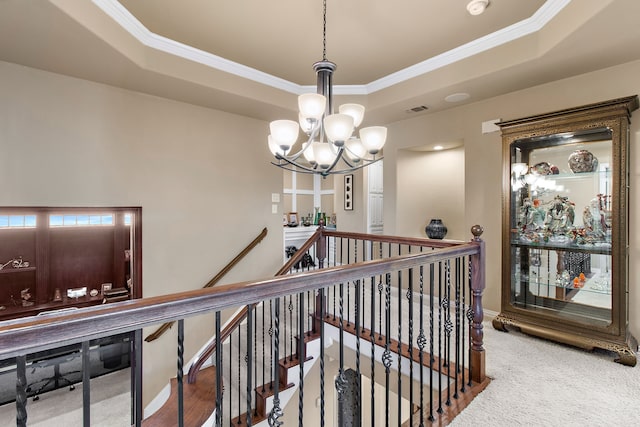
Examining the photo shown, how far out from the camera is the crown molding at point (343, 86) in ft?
7.30

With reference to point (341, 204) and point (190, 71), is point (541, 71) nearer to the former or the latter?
point (190, 71)

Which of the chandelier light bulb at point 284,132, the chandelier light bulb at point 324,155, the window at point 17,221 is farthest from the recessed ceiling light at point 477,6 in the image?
the window at point 17,221

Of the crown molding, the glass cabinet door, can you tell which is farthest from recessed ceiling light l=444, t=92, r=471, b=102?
the glass cabinet door

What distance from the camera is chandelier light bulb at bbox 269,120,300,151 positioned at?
2.06 m

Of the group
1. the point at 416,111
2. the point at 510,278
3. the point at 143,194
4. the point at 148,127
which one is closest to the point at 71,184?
the point at 143,194

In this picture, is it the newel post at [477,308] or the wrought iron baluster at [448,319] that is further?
the newel post at [477,308]

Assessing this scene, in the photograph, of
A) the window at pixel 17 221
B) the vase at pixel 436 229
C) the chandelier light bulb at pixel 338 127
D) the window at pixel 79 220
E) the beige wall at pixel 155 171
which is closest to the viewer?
the chandelier light bulb at pixel 338 127

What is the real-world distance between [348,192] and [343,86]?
2.41 metres

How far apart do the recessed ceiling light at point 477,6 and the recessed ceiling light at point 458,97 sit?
90cm

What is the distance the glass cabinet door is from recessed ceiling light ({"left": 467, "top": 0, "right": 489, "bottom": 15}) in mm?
1194

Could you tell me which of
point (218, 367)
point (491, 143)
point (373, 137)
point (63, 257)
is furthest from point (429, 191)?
point (63, 257)

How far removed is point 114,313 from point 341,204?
5225 mm

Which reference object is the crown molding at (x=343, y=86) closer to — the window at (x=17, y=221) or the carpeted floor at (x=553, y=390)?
the window at (x=17, y=221)

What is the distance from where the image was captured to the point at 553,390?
6.44 feet
